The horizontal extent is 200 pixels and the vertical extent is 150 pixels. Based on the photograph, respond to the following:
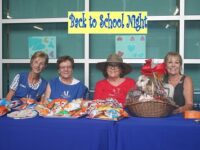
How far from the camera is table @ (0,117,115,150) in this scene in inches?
70.9

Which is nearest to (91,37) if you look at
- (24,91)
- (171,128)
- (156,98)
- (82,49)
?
(82,49)

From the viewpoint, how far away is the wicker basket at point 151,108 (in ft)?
6.21

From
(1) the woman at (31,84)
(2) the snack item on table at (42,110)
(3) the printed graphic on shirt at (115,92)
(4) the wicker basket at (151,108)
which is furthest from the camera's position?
(1) the woman at (31,84)

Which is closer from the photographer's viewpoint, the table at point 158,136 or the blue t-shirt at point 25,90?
the table at point 158,136

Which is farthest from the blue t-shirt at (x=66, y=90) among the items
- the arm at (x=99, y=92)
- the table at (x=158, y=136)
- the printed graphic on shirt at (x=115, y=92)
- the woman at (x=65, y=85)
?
the table at (x=158, y=136)

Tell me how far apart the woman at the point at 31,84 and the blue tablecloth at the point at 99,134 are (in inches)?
41.3

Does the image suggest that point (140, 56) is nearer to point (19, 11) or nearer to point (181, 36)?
point (181, 36)

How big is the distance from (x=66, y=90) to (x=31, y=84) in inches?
15.4

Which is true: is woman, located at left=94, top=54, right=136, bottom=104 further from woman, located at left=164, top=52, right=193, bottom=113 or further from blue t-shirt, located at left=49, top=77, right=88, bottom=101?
woman, located at left=164, top=52, right=193, bottom=113

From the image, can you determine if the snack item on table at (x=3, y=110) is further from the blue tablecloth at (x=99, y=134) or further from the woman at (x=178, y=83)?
the woman at (x=178, y=83)

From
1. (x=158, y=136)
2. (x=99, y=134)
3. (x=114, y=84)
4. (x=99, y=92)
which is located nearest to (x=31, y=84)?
(x=99, y=92)

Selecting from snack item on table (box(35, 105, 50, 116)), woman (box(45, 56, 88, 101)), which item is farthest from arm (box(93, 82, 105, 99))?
snack item on table (box(35, 105, 50, 116))

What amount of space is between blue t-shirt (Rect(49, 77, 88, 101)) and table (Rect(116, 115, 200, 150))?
1.12m

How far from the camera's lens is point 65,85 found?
2867 millimetres
